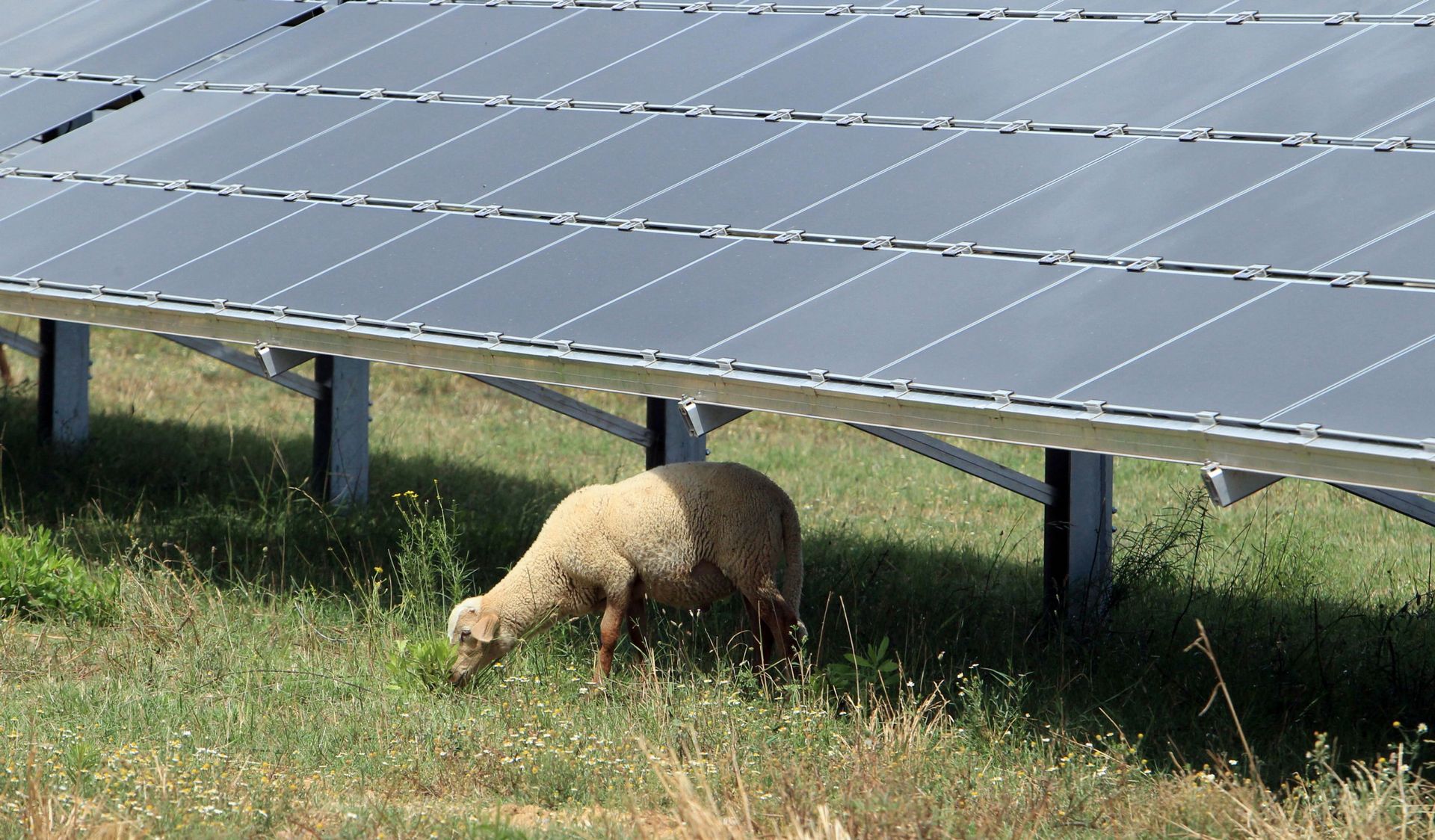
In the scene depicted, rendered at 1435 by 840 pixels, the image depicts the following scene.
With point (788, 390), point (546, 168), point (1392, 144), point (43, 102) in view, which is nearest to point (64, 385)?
point (43, 102)

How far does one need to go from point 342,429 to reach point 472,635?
17.3 ft

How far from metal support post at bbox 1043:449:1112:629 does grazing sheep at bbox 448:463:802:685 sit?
2177mm

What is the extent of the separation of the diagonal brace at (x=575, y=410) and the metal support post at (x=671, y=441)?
0.07 meters

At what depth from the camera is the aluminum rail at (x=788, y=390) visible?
19.6 feet

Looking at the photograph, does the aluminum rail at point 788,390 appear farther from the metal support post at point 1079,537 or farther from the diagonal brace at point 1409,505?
the metal support post at point 1079,537

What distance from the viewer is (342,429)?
13.3 m

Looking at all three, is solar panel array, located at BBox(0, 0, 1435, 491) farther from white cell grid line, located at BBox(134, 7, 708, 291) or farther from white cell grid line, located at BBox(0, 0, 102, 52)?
white cell grid line, located at BBox(0, 0, 102, 52)

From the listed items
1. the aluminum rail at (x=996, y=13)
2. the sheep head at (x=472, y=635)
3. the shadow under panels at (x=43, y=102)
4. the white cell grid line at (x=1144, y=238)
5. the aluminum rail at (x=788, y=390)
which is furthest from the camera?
the shadow under panels at (x=43, y=102)

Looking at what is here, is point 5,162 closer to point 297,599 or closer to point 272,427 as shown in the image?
point 297,599

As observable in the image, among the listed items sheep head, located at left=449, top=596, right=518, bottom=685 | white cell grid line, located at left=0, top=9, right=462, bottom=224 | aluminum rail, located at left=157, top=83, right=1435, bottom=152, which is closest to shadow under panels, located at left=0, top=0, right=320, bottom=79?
aluminum rail, located at left=157, top=83, right=1435, bottom=152

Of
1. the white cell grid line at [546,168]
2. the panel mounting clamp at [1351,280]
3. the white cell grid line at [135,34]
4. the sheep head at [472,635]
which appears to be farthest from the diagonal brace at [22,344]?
the panel mounting clamp at [1351,280]

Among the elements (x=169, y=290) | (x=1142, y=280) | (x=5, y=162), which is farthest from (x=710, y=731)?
(x=5, y=162)

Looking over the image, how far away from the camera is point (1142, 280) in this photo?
736 centimetres

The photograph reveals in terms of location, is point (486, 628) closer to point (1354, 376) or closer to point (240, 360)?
point (1354, 376)
